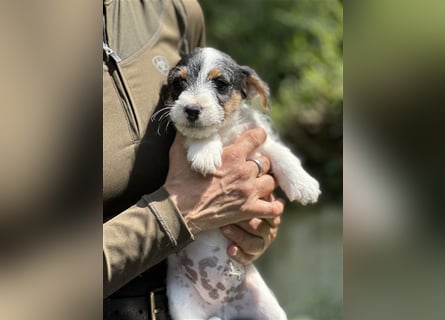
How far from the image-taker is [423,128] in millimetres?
1229

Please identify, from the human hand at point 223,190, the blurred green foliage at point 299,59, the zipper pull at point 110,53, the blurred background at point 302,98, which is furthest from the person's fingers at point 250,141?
the blurred green foliage at point 299,59

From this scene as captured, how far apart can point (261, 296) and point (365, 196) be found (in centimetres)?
109

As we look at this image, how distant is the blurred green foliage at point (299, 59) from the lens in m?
7.07

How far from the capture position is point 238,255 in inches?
87.4

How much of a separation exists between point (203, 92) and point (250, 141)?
10.1 inches

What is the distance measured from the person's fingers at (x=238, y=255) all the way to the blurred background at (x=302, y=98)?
4.48 m

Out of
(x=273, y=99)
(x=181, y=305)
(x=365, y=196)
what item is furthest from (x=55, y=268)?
(x=273, y=99)

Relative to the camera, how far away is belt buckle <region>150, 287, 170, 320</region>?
1.99 metres

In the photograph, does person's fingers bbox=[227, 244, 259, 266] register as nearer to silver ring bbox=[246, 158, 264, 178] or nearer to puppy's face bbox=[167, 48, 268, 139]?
silver ring bbox=[246, 158, 264, 178]

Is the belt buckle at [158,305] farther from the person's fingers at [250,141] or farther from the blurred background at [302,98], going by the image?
the blurred background at [302,98]

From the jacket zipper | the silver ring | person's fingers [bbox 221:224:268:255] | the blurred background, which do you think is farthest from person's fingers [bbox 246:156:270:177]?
the blurred background

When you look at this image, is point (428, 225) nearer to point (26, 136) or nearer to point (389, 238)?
point (389, 238)

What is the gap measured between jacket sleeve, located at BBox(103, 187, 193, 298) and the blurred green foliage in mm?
5313

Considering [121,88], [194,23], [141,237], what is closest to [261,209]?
[141,237]
